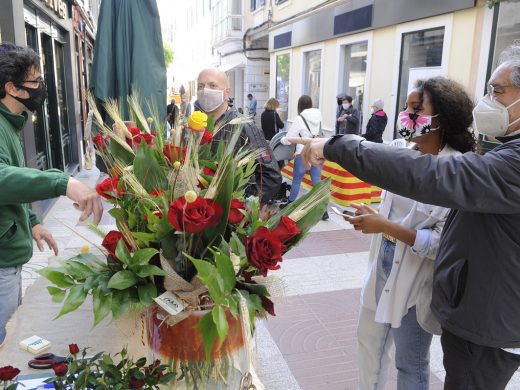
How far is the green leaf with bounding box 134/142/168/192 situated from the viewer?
1151 mm

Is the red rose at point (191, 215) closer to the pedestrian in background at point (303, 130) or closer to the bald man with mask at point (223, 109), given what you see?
the bald man with mask at point (223, 109)

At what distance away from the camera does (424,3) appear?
841cm

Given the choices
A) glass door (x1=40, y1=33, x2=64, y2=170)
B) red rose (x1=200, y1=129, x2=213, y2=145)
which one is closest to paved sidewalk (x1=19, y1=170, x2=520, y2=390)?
red rose (x1=200, y1=129, x2=213, y2=145)

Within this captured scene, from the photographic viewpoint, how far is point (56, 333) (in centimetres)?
162

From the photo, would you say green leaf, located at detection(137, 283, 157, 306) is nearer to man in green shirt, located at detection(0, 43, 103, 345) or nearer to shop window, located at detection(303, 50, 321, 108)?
man in green shirt, located at detection(0, 43, 103, 345)

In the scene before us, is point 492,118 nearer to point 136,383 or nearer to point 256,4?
point 136,383

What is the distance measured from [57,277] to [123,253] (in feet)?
0.54

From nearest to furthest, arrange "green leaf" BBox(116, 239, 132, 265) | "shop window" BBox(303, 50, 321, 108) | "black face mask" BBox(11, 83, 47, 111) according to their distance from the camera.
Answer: "green leaf" BBox(116, 239, 132, 265) → "black face mask" BBox(11, 83, 47, 111) → "shop window" BBox(303, 50, 321, 108)

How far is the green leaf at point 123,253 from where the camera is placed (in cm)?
101

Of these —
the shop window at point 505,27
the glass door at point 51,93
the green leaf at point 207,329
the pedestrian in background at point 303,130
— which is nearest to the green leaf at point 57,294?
the green leaf at point 207,329

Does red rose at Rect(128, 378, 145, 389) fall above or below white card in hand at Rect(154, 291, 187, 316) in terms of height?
below

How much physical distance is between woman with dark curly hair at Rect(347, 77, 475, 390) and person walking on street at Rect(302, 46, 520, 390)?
17 centimetres

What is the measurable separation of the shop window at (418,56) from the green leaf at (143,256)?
8266mm

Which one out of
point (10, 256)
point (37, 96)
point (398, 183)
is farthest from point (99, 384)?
point (37, 96)
